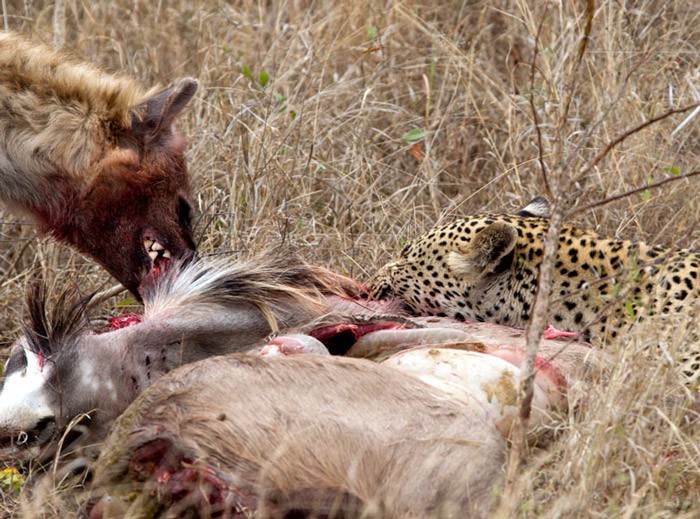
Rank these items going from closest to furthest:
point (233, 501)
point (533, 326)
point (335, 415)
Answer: point (233, 501)
point (335, 415)
point (533, 326)

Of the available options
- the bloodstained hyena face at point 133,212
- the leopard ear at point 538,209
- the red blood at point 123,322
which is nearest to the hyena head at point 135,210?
the bloodstained hyena face at point 133,212

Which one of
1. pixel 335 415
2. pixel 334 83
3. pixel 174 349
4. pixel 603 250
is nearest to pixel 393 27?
pixel 334 83

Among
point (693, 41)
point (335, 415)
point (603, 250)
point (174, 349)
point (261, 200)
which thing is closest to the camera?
point (335, 415)

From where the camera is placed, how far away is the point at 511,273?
4820 millimetres

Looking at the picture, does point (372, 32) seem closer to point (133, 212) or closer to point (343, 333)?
point (133, 212)

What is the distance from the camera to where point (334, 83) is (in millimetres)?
6727

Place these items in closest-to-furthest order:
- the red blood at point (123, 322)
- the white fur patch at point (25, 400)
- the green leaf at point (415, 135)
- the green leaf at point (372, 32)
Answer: the white fur patch at point (25, 400) < the red blood at point (123, 322) < the green leaf at point (415, 135) < the green leaf at point (372, 32)

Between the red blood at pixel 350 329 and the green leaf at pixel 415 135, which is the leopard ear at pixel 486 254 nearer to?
the red blood at pixel 350 329

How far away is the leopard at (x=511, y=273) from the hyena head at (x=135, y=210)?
2.86ft

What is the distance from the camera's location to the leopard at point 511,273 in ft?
15.3

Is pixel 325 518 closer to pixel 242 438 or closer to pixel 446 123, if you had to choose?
pixel 242 438

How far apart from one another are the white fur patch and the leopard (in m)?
1.58

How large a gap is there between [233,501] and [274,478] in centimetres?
Answer: 11

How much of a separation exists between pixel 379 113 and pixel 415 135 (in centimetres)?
71
